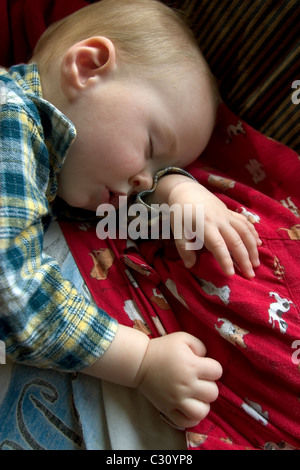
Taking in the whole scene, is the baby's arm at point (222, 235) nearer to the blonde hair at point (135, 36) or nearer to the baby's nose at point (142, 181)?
the baby's nose at point (142, 181)

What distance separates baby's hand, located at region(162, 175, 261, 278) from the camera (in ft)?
2.31

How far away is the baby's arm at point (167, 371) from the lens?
0.66 meters

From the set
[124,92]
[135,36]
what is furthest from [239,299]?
[135,36]

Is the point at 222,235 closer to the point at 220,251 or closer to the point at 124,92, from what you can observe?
the point at 220,251

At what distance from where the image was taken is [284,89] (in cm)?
88

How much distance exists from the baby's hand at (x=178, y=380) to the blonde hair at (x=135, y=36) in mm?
497

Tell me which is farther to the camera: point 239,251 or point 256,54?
point 256,54

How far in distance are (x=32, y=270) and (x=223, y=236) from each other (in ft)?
1.05

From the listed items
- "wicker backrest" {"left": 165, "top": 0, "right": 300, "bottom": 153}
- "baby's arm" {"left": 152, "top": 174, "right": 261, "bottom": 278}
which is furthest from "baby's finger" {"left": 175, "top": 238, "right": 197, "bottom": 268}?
"wicker backrest" {"left": 165, "top": 0, "right": 300, "bottom": 153}

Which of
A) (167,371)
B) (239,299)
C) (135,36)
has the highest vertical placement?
(135,36)

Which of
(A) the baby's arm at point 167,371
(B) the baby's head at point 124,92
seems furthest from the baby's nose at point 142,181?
(A) the baby's arm at point 167,371

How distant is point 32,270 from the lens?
0.66 metres

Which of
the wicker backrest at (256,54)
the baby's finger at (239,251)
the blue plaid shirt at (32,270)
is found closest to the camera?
the blue plaid shirt at (32,270)

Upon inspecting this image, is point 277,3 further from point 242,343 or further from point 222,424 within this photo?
point 222,424
